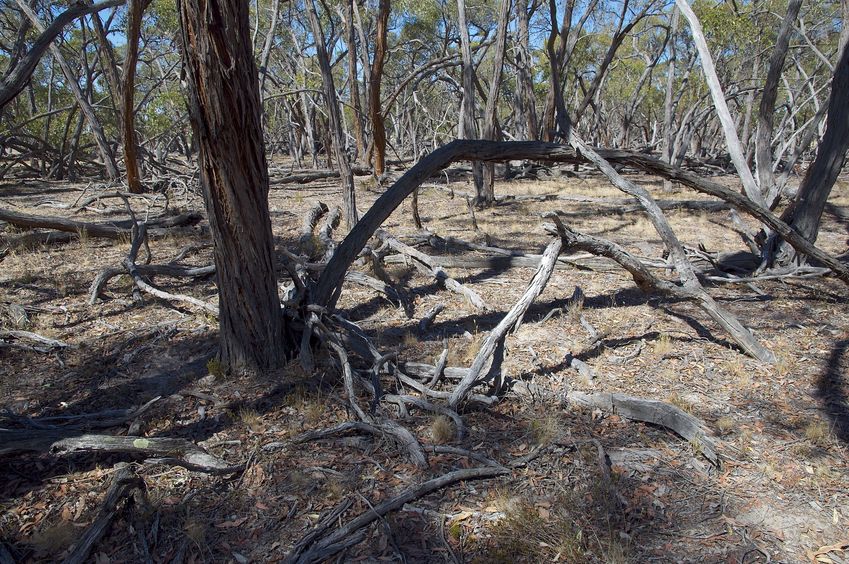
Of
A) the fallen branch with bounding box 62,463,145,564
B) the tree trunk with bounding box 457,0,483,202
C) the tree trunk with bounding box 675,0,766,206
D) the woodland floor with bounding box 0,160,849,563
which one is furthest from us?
the tree trunk with bounding box 457,0,483,202

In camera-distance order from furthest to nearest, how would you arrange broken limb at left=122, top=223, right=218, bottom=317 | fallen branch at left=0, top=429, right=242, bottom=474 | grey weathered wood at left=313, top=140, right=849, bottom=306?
broken limb at left=122, top=223, right=218, bottom=317
grey weathered wood at left=313, top=140, right=849, bottom=306
fallen branch at left=0, top=429, right=242, bottom=474

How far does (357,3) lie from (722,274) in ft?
44.4

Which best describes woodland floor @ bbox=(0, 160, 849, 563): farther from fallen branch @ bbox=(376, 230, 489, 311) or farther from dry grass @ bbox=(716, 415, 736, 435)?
fallen branch @ bbox=(376, 230, 489, 311)

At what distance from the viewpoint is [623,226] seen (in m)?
10.1

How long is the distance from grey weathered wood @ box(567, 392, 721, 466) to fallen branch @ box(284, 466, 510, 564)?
1097 mm

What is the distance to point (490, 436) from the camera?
364 centimetres

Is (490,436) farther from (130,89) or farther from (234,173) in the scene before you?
(130,89)

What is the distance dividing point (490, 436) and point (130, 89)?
10.8 metres

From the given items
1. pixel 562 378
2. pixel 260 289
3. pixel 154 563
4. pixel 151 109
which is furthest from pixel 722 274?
pixel 151 109

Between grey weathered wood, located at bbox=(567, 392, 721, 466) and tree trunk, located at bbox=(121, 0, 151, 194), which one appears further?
tree trunk, located at bbox=(121, 0, 151, 194)

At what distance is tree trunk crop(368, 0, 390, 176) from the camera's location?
13.6 metres

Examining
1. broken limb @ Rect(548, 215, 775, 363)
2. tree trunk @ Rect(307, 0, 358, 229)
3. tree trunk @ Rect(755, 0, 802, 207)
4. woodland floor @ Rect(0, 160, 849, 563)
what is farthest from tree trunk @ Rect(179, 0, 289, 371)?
tree trunk @ Rect(755, 0, 802, 207)

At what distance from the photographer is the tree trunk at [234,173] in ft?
11.0

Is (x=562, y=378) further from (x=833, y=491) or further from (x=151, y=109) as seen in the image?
(x=151, y=109)
